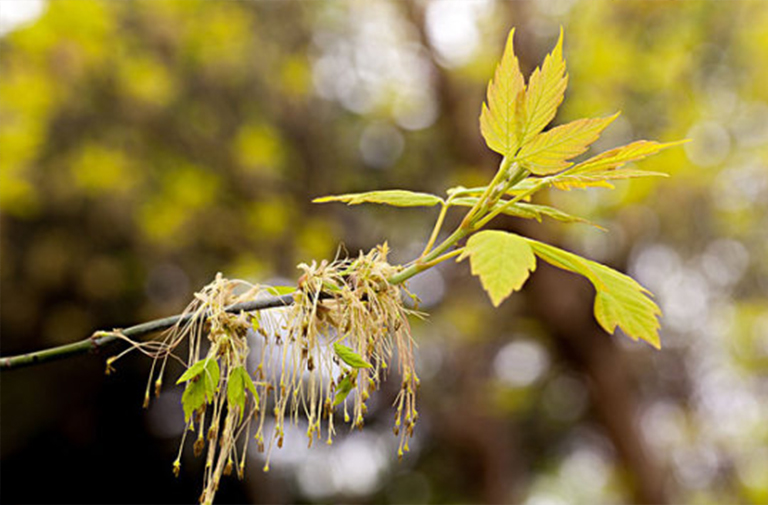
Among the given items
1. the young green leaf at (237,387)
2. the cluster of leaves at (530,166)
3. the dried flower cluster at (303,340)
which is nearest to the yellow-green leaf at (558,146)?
the cluster of leaves at (530,166)

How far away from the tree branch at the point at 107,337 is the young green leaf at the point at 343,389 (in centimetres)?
7

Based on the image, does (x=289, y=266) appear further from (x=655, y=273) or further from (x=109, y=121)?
(x=655, y=273)

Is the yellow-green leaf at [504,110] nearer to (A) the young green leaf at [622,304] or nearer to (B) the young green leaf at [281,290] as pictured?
(A) the young green leaf at [622,304]

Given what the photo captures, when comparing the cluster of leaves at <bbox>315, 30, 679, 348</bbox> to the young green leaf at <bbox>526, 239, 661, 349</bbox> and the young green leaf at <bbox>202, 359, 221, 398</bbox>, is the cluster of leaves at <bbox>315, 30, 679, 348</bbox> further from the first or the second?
the young green leaf at <bbox>202, 359, 221, 398</bbox>

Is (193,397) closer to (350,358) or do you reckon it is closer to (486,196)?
(350,358)

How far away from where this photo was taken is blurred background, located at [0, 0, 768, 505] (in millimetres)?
3557

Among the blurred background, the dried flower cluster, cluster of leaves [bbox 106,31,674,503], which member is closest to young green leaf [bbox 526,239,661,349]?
cluster of leaves [bbox 106,31,674,503]

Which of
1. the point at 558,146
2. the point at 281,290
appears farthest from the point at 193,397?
the point at 558,146

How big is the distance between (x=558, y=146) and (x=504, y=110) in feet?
0.16

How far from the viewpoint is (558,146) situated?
0.50 meters

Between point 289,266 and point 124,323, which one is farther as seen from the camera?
point 124,323

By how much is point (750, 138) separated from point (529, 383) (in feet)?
7.51

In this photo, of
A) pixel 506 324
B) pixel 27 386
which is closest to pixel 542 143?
pixel 506 324

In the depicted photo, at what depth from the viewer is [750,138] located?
3.78 metres
